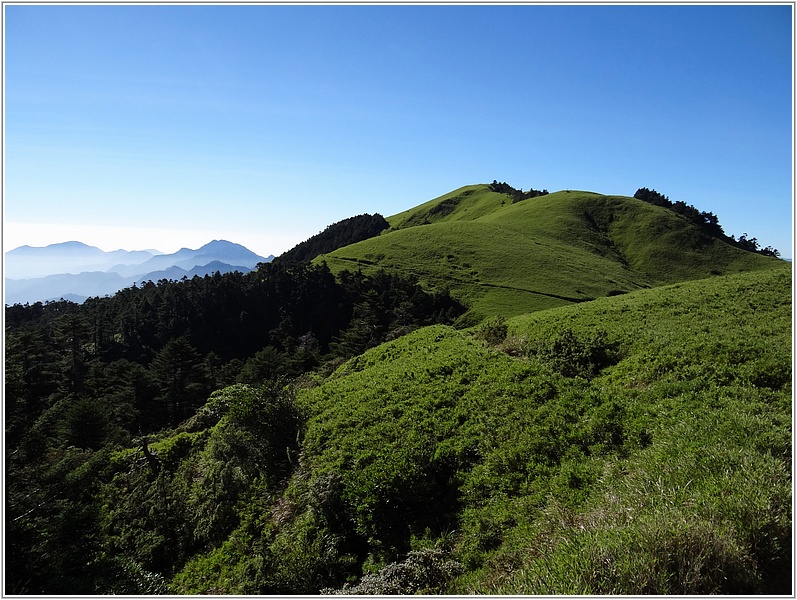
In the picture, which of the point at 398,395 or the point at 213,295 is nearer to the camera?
the point at 398,395

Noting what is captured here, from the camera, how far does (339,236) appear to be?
175125 millimetres

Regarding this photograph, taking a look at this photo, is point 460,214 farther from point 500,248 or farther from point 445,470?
point 445,470

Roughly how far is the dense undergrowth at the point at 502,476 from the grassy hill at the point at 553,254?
61.3m

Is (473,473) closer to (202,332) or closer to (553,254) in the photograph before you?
(202,332)

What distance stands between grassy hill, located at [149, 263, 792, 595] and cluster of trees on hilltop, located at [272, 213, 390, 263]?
150139 millimetres

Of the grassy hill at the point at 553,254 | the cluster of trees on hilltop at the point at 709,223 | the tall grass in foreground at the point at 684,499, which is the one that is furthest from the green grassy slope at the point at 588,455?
the cluster of trees on hilltop at the point at 709,223

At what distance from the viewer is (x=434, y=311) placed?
268ft

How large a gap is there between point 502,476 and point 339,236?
6679 inches

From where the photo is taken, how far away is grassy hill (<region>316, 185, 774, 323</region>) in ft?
297

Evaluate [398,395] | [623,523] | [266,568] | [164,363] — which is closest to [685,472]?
[623,523]

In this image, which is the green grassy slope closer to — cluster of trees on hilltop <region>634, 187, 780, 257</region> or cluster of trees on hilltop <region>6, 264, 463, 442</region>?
cluster of trees on hilltop <region>6, 264, 463, 442</region>

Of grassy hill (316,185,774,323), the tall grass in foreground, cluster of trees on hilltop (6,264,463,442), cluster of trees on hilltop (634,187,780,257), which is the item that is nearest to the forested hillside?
the tall grass in foreground

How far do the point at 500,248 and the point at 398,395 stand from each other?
99355mm

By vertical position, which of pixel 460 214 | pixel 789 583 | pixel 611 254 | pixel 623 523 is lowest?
pixel 789 583
